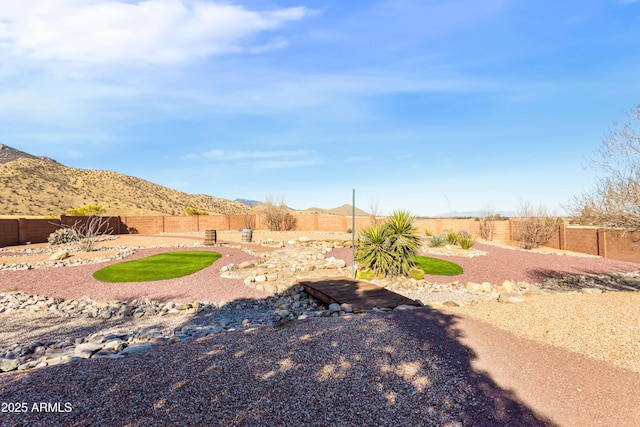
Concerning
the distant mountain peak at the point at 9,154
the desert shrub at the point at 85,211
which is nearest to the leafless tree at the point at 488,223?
the desert shrub at the point at 85,211

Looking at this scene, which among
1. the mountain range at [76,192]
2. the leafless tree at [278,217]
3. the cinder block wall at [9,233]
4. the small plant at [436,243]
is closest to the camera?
the small plant at [436,243]

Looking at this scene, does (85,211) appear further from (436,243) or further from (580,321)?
(580,321)

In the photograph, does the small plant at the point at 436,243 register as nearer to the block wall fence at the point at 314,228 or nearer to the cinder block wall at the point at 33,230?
the block wall fence at the point at 314,228

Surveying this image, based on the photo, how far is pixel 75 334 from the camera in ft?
23.7

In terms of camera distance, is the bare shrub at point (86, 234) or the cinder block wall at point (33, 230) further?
the cinder block wall at point (33, 230)

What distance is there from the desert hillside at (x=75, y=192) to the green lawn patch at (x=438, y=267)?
156 feet

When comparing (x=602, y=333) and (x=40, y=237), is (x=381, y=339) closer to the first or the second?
(x=602, y=333)

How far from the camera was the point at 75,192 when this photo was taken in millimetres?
52125

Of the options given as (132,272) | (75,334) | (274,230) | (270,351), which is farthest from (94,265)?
(274,230)

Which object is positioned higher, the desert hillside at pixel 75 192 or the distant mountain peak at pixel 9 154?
the distant mountain peak at pixel 9 154

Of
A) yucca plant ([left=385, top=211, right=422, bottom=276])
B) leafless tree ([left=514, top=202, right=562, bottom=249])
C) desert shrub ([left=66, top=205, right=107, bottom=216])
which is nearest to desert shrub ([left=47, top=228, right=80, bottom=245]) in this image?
desert shrub ([left=66, top=205, right=107, bottom=216])

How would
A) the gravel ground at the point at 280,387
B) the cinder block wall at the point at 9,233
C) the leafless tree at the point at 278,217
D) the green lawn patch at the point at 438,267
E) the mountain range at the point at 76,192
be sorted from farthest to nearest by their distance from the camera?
the mountain range at the point at 76,192
the leafless tree at the point at 278,217
the cinder block wall at the point at 9,233
the green lawn patch at the point at 438,267
the gravel ground at the point at 280,387

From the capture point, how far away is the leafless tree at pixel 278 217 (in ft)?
108

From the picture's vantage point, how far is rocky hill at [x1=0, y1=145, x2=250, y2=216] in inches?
1781
